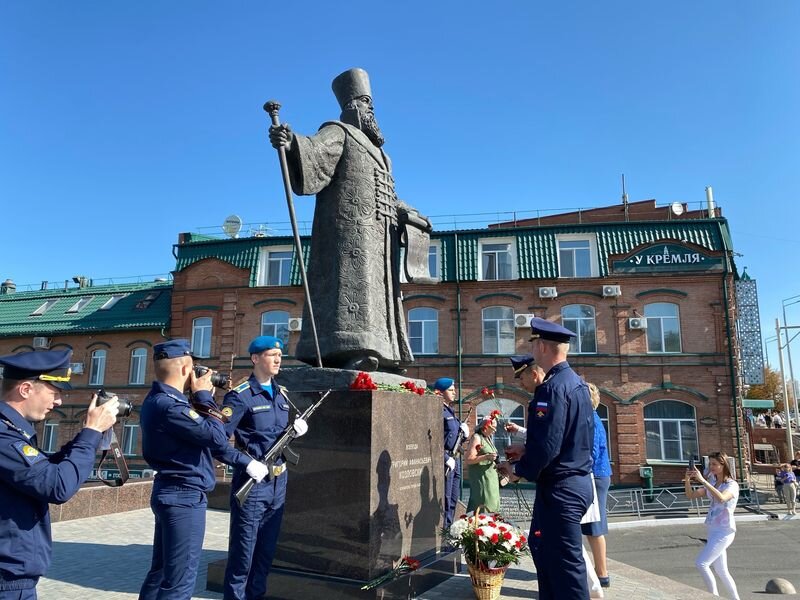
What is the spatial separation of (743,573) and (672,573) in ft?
3.17

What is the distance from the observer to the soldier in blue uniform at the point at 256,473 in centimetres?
425

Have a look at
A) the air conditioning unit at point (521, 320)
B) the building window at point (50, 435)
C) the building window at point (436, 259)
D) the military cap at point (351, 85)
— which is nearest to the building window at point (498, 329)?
the air conditioning unit at point (521, 320)

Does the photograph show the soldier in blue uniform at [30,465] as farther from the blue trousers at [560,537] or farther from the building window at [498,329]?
the building window at [498,329]

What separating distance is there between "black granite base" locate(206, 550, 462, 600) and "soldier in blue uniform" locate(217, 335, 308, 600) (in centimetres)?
27

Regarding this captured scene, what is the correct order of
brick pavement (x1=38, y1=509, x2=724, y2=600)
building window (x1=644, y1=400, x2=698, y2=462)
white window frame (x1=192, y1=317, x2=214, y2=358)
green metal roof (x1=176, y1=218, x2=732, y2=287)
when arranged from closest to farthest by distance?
brick pavement (x1=38, y1=509, x2=724, y2=600), building window (x1=644, y1=400, x2=698, y2=462), green metal roof (x1=176, y1=218, x2=732, y2=287), white window frame (x1=192, y1=317, x2=214, y2=358)

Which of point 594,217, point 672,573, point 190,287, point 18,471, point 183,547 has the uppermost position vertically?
point 594,217

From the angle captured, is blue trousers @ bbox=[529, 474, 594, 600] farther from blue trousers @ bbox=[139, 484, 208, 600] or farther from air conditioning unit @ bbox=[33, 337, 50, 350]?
air conditioning unit @ bbox=[33, 337, 50, 350]

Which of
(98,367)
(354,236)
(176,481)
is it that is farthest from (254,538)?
(98,367)

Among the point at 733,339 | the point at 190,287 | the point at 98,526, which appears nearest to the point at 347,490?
the point at 98,526

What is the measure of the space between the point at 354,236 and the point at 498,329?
19.7 m

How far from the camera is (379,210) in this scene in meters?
6.38


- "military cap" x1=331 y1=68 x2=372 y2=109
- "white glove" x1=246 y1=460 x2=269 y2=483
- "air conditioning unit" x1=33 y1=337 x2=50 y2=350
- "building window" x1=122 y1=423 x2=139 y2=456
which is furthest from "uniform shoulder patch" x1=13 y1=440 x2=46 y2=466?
"air conditioning unit" x1=33 y1=337 x2=50 y2=350

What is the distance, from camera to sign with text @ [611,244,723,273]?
78.1 feet

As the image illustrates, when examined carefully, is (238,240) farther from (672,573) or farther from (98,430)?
(98,430)
